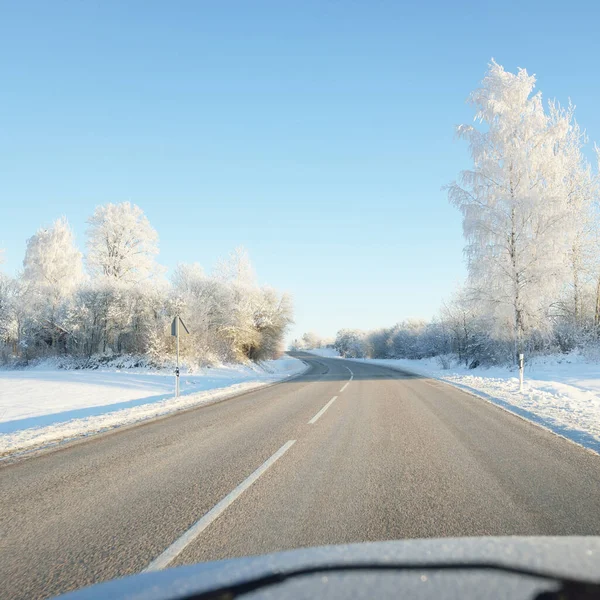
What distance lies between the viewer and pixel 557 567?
121cm

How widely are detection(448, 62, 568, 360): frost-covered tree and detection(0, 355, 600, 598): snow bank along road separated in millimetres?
13913

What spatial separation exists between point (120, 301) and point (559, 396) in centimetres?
2349

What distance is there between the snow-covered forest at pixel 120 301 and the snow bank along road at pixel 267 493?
19150mm

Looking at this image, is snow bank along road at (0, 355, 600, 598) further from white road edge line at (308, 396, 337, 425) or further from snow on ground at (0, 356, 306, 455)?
snow on ground at (0, 356, 306, 455)

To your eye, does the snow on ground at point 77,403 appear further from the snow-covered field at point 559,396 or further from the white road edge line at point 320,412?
the snow-covered field at point 559,396

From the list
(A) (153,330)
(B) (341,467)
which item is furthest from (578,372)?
(A) (153,330)

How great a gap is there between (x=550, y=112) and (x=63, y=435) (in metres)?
24.8

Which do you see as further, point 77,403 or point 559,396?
point 77,403

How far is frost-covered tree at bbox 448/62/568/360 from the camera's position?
1941 centimetres

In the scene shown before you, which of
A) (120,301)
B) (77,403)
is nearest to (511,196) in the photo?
(77,403)

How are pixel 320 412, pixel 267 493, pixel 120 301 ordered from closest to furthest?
pixel 267 493, pixel 320 412, pixel 120 301

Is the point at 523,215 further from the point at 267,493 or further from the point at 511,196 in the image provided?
the point at 267,493

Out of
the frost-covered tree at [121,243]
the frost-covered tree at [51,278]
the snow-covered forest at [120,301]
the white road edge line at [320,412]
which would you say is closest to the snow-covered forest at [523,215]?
the white road edge line at [320,412]

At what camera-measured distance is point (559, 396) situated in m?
11.9
